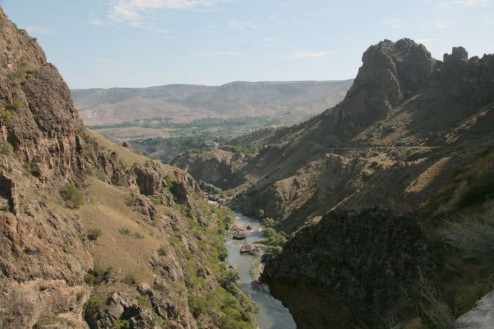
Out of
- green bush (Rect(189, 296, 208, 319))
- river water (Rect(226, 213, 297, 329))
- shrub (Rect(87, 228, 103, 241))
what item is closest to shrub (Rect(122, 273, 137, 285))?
shrub (Rect(87, 228, 103, 241))

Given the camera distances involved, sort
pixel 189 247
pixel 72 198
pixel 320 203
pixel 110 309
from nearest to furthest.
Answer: pixel 110 309 < pixel 72 198 < pixel 189 247 < pixel 320 203

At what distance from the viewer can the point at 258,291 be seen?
250 ft

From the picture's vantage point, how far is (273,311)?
67.4 meters

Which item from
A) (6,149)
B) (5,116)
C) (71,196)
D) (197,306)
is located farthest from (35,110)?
(197,306)

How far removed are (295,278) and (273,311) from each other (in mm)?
50052

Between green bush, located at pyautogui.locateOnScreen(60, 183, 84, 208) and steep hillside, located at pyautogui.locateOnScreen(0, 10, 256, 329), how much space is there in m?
0.14

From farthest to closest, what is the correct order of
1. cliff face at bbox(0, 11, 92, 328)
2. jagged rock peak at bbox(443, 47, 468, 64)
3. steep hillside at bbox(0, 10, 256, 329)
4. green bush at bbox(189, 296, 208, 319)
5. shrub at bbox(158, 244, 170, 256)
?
jagged rock peak at bbox(443, 47, 468, 64) < shrub at bbox(158, 244, 170, 256) < green bush at bbox(189, 296, 208, 319) < steep hillside at bbox(0, 10, 256, 329) < cliff face at bbox(0, 11, 92, 328)

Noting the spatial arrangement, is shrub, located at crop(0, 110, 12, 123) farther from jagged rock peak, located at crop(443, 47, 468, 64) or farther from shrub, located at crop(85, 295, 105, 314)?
jagged rock peak, located at crop(443, 47, 468, 64)

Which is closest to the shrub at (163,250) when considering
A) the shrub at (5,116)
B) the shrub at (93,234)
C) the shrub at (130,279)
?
the shrub at (130,279)

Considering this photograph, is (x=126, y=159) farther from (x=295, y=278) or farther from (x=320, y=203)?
(x=295, y=278)

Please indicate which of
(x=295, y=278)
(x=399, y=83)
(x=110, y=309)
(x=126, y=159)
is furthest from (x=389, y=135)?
(x=295, y=278)

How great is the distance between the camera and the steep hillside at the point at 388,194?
18328 millimetres

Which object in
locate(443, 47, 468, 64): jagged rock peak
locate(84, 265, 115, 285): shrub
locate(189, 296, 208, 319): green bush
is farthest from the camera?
locate(443, 47, 468, 64): jagged rock peak

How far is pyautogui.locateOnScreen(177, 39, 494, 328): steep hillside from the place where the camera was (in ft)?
60.1
